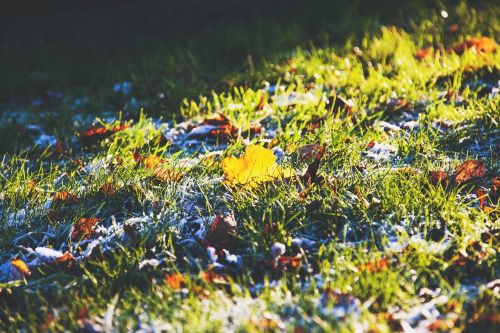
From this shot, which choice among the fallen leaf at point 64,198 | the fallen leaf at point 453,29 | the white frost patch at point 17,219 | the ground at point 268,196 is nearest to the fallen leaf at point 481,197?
the ground at point 268,196

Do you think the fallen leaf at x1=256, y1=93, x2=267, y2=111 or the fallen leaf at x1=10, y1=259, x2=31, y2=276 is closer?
the fallen leaf at x1=10, y1=259, x2=31, y2=276

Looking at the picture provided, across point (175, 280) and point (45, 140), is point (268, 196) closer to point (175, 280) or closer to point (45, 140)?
point (175, 280)

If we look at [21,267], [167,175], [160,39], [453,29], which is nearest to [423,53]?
[453,29]

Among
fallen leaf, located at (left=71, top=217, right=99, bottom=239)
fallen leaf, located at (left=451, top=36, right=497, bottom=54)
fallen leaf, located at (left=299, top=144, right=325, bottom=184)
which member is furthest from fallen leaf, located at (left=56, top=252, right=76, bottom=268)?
fallen leaf, located at (left=451, top=36, right=497, bottom=54)

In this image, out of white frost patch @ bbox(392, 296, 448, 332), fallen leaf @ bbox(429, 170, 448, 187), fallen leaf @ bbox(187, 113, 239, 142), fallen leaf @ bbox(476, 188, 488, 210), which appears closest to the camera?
white frost patch @ bbox(392, 296, 448, 332)

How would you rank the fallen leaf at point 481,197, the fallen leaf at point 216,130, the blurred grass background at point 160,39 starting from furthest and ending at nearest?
the blurred grass background at point 160,39 → the fallen leaf at point 216,130 → the fallen leaf at point 481,197

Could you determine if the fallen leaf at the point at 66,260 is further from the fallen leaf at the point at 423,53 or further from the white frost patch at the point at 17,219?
the fallen leaf at the point at 423,53

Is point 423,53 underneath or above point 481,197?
above

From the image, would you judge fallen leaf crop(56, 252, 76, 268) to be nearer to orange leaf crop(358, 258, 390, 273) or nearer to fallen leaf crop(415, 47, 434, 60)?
orange leaf crop(358, 258, 390, 273)
